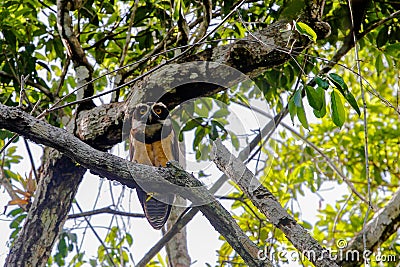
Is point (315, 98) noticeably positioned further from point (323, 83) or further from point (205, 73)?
point (205, 73)

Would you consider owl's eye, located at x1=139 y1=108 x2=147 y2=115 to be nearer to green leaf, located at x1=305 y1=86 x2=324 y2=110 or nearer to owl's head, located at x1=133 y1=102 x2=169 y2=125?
owl's head, located at x1=133 y1=102 x2=169 y2=125

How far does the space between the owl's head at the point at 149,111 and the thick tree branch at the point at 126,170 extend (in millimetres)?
591

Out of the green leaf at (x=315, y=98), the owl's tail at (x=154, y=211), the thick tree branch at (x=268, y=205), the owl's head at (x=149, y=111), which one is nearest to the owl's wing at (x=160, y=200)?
the owl's tail at (x=154, y=211)

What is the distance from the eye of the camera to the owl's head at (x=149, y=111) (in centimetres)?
258

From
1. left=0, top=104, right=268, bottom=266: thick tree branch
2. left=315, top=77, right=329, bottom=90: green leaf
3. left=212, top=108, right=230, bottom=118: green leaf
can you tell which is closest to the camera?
left=315, top=77, right=329, bottom=90: green leaf

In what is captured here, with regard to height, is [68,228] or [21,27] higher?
[21,27]

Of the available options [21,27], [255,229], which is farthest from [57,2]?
[255,229]

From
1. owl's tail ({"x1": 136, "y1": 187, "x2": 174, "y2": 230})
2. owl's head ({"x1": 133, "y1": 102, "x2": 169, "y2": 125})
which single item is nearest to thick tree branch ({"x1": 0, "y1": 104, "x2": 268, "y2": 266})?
owl's head ({"x1": 133, "y1": 102, "x2": 169, "y2": 125})

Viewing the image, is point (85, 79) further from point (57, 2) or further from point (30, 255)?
point (30, 255)

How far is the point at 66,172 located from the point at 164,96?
0.57 meters

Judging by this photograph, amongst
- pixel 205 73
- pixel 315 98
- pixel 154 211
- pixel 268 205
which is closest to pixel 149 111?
pixel 205 73

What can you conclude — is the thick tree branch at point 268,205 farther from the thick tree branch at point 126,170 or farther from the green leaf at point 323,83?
the green leaf at point 323,83

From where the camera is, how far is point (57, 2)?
109 inches

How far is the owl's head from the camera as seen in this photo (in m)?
2.58
